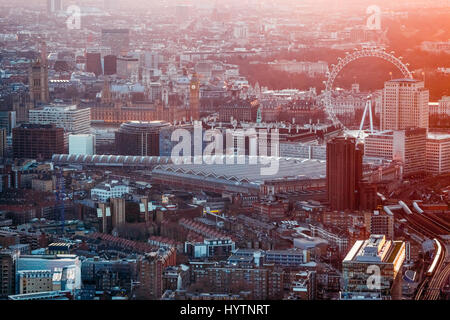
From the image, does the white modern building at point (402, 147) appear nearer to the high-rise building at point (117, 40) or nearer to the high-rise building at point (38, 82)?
the high-rise building at point (38, 82)

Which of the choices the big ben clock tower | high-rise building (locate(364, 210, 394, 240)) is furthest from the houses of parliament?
high-rise building (locate(364, 210, 394, 240))

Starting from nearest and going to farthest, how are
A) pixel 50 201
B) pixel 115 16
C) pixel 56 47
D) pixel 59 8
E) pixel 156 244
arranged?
pixel 156 244, pixel 50 201, pixel 59 8, pixel 115 16, pixel 56 47

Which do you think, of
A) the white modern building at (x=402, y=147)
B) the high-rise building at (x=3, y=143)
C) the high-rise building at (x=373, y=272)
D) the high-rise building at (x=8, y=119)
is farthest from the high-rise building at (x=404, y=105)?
the high-rise building at (x=373, y=272)

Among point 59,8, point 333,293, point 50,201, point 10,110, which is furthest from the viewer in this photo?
point 59,8

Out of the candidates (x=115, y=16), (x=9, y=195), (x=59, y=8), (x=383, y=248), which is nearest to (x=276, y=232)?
(x=383, y=248)

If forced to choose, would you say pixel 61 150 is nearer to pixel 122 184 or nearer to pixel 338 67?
pixel 122 184
